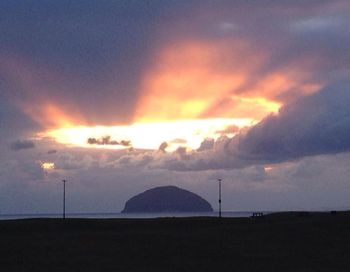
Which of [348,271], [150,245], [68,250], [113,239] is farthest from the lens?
[113,239]

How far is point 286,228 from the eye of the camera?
6256 cm

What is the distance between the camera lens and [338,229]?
61219mm

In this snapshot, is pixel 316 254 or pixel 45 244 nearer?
pixel 316 254

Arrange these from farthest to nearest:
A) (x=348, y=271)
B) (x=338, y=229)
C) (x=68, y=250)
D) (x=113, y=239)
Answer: (x=338, y=229) < (x=113, y=239) < (x=68, y=250) < (x=348, y=271)

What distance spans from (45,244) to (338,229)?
30073mm

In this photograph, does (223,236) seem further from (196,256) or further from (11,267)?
(11,267)

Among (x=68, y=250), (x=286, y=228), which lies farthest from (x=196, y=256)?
(x=286, y=228)

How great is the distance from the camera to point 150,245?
160 ft

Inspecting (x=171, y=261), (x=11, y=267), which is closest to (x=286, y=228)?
(x=171, y=261)

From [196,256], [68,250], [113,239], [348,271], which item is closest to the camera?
[348,271]

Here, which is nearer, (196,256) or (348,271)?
(348,271)

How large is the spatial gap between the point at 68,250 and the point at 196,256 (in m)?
10.2

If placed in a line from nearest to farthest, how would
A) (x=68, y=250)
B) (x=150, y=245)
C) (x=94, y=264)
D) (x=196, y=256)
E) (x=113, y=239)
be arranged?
(x=94, y=264) → (x=196, y=256) → (x=68, y=250) → (x=150, y=245) → (x=113, y=239)

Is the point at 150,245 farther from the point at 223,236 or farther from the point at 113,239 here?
the point at 223,236
